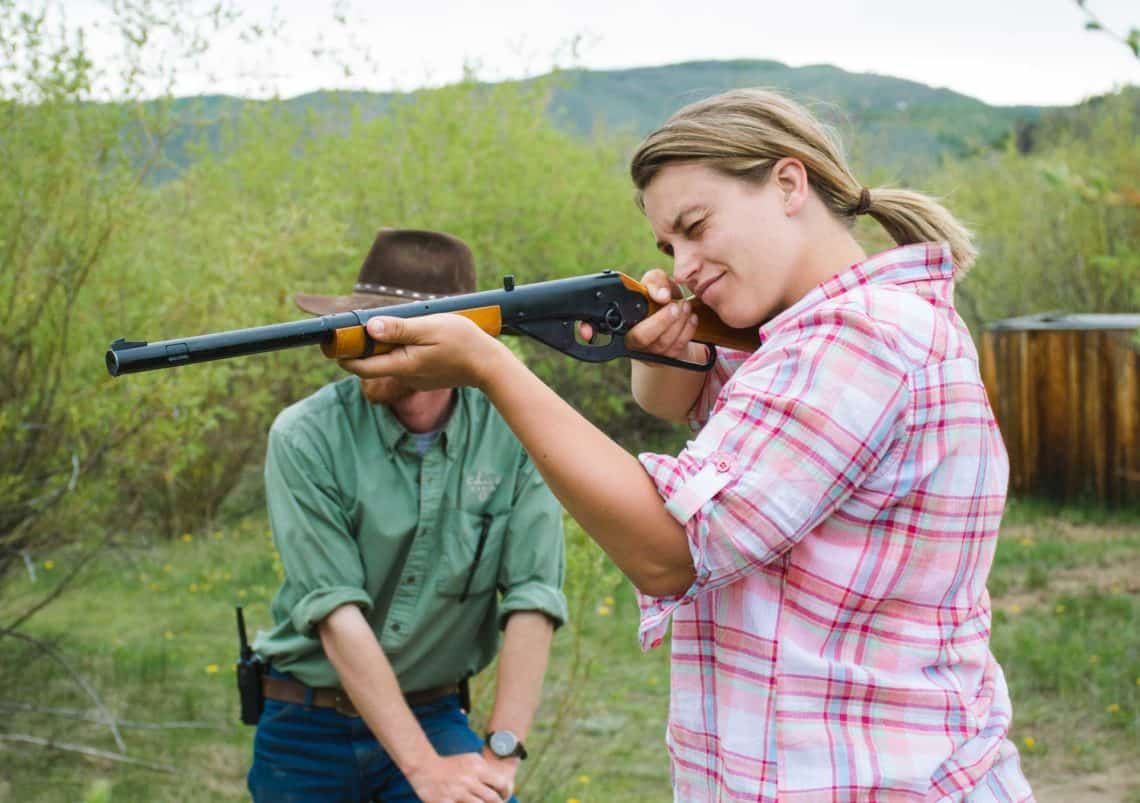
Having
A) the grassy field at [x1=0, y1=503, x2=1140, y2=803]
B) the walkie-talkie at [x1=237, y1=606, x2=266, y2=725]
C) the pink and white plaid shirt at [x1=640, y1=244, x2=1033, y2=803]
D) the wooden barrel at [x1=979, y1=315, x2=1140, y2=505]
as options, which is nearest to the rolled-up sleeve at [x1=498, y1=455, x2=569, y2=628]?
the walkie-talkie at [x1=237, y1=606, x2=266, y2=725]

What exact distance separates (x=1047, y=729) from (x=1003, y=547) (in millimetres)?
3781

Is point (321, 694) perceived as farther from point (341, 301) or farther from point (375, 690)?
point (341, 301)

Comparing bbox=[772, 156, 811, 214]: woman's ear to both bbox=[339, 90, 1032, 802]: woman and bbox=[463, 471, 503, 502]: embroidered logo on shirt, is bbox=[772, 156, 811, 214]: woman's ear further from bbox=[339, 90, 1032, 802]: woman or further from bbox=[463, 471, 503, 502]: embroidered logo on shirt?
bbox=[463, 471, 503, 502]: embroidered logo on shirt

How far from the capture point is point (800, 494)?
5.70ft

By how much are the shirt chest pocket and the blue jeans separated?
14.9 inches

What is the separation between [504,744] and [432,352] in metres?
1.62

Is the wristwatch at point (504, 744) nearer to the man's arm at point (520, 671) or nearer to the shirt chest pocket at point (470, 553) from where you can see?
the man's arm at point (520, 671)

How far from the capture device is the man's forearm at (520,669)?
335 cm

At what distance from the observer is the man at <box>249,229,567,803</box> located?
10.6 ft

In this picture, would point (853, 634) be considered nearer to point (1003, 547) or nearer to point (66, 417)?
point (66, 417)

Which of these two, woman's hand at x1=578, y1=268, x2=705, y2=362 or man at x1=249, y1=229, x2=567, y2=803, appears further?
man at x1=249, y1=229, x2=567, y2=803

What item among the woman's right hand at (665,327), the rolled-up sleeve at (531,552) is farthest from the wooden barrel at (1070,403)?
the woman's right hand at (665,327)

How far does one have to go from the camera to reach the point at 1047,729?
624 centimetres

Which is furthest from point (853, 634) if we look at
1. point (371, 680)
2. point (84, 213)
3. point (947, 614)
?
point (84, 213)
